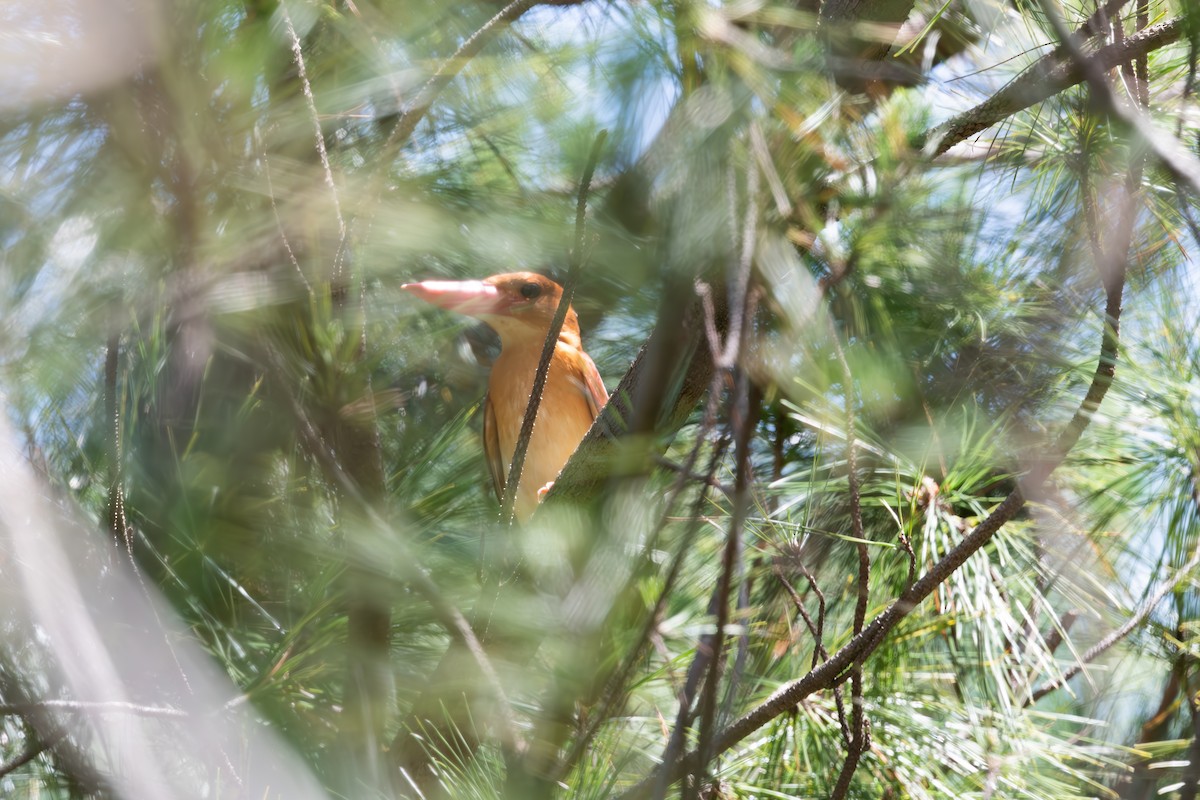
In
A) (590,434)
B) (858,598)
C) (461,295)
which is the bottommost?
(858,598)

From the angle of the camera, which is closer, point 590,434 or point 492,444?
point 590,434

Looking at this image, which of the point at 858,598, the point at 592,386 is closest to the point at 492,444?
the point at 592,386

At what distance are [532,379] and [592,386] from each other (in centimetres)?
17

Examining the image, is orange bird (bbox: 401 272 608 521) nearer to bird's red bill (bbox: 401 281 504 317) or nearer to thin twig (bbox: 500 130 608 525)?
bird's red bill (bbox: 401 281 504 317)

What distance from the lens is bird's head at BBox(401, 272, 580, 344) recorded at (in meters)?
2.53

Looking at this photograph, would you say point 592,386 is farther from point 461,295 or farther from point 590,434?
point 590,434

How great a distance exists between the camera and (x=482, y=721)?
1.29m

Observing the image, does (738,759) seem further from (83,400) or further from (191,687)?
(83,400)

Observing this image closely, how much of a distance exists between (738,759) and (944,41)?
1984mm

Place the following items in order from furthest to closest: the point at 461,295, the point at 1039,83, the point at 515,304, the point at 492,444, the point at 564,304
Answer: the point at 492,444
the point at 515,304
the point at 461,295
the point at 1039,83
the point at 564,304

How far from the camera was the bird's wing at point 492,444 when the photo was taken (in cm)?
278

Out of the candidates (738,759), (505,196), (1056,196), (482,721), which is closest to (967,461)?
(1056,196)

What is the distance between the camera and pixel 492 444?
2852mm

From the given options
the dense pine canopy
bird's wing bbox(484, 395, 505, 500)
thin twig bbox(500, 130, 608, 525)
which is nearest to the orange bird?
bird's wing bbox(484, 395, 505, 500)
